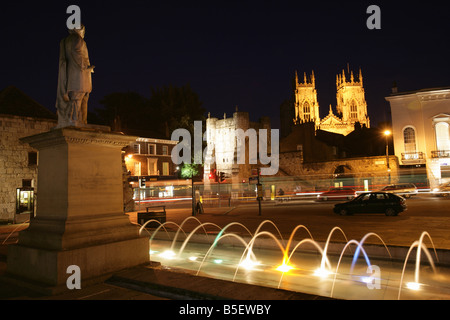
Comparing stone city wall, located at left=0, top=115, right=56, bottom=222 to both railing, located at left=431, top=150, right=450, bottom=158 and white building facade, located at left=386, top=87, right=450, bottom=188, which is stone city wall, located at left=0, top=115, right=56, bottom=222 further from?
railing, located at left=431, top=150, right=450, bottom=158

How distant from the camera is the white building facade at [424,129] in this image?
124 feet

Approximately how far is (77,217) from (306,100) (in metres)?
143

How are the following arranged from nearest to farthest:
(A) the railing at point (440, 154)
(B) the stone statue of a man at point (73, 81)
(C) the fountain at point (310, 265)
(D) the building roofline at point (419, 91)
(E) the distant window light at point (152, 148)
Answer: (C) the fountain at point (310, 265) < (B) the stone statue of a man at point (73, 81) < (A) the railing at point (440, 154) < (D) the building roofline at point (419, 91) < (E) the distant window light at point (152, 148)

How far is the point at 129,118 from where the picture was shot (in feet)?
216

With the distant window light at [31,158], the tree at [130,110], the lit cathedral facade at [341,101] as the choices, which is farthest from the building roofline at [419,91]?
the lit cathedral facade at [341,101]

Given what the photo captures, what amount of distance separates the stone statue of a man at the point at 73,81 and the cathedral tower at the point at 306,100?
438 feet

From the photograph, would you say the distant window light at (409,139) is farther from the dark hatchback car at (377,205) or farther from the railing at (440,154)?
the dark hatchback car at (377,205)

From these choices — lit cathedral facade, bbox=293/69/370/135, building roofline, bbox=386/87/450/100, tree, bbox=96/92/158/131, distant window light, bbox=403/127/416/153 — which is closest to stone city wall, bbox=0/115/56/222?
tree, bbox=96/92/158/131

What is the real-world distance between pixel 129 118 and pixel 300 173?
35.8 m

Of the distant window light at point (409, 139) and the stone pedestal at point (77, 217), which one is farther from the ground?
the distant window light at point (409, 139)

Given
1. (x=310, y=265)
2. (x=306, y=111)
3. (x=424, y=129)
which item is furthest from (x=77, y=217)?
(x=306, y=111)

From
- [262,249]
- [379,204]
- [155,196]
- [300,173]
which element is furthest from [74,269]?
[300,173]

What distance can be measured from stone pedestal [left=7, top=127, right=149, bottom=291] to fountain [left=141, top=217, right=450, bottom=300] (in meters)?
1.72

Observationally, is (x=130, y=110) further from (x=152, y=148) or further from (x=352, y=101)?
(x=352, y=101)
